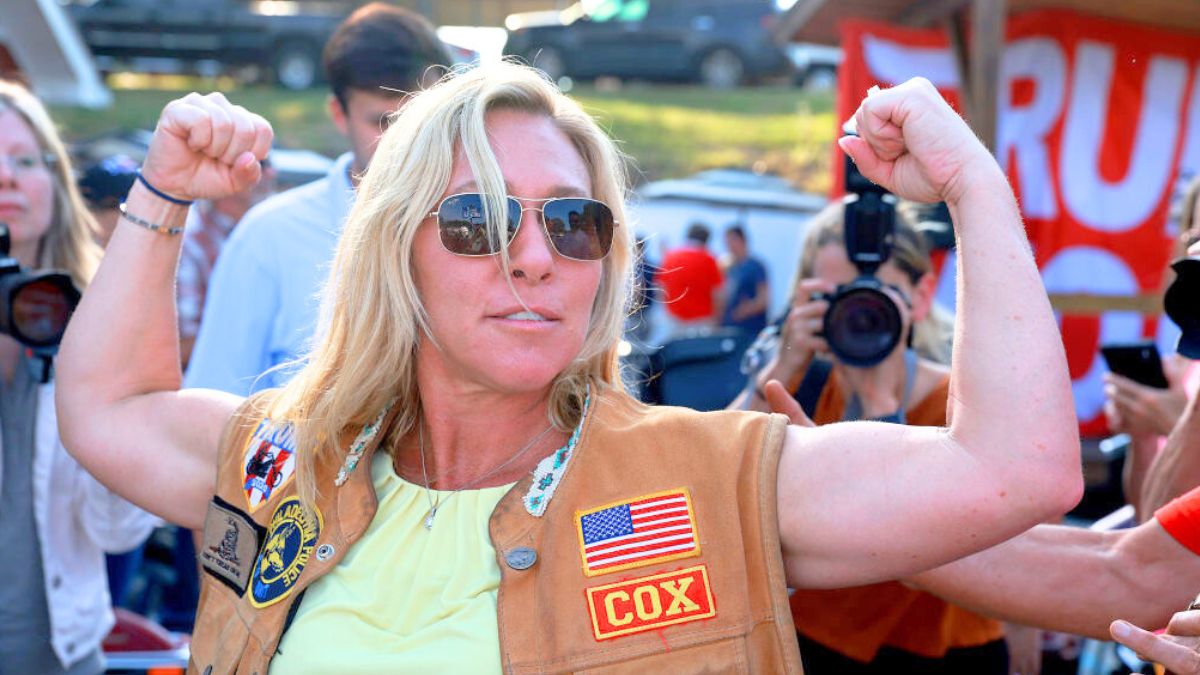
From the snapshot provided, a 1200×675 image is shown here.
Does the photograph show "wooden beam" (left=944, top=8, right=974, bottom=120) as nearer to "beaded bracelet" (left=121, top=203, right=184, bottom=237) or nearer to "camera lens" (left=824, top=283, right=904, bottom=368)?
"camera lens" (left=824, top=283, right=904, bottom=368)

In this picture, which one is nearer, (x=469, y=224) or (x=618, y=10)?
(x=469, y=224)

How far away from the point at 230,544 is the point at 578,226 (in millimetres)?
777

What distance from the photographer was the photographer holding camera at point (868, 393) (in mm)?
2738

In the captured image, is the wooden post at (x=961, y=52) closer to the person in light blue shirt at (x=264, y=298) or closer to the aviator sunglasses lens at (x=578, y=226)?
the person in light blue shirt at (x=264, y=298)

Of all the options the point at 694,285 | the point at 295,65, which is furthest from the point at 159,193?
the point at 295,65

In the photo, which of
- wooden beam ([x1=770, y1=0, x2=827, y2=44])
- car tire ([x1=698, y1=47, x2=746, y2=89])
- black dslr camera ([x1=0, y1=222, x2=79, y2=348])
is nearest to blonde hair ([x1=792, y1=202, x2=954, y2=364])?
black dslr camera ([x1=0, y1=222, x2=79, y2=348])

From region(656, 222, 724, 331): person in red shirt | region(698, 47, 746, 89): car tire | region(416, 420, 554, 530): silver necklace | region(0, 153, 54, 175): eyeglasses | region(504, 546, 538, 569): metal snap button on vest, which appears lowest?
region(656, 222, 724, 331): person in red shirt

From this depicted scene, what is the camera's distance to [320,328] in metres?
2.19

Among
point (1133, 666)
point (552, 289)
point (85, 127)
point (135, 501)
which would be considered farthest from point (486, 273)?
point (85, 127)

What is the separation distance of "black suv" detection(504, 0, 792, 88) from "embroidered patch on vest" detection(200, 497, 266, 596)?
17248mm

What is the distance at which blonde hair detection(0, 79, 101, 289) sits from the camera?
3.04m

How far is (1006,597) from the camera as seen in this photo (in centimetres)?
199

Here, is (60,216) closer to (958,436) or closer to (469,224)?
(469,224)

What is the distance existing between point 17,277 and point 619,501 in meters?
1.58
